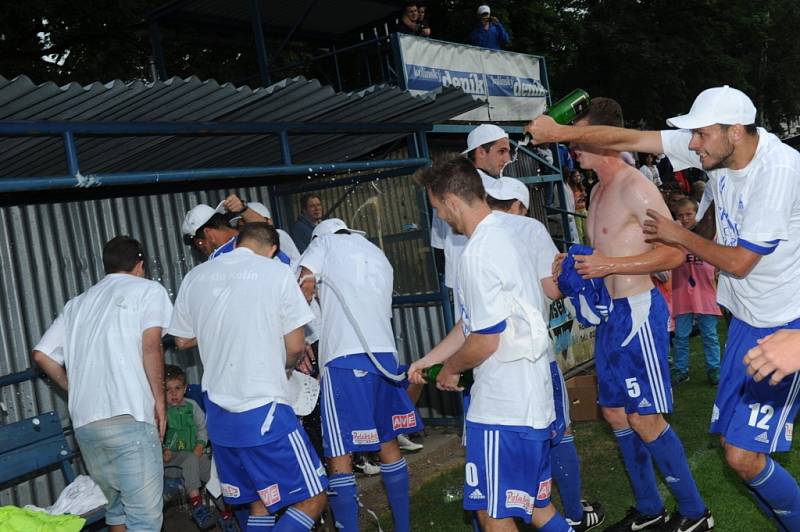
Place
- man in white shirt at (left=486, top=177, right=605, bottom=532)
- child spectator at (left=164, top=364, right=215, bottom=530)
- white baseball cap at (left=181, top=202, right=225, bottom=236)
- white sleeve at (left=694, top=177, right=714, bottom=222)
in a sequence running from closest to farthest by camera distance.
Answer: white sleeve at (left=694, top=177, right=714, bottom=222), man in white shirt at (left=486, top=177, right=605, bottom=532), white baseball cap at (left=181, top=202, right=225, bottom=236), child spectator at (left=164, top=364, right=215, bottom=530)

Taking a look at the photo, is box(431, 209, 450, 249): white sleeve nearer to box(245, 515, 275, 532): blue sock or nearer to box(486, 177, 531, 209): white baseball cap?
box(486, 177, 531, 209): white baseball cap

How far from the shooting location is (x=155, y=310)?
473 centimetres

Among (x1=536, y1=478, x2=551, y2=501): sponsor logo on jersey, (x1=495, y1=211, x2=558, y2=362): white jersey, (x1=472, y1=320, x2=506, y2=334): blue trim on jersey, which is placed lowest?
(x1=536, y1=478, x2=551, y2=501): sponsor logo on jersey

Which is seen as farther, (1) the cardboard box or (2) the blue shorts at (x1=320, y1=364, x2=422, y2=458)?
(1) the cardboard box

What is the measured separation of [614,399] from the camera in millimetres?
4805

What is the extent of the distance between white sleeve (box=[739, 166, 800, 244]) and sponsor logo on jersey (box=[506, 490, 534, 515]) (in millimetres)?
1492

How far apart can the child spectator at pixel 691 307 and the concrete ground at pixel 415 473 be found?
2.74 metres

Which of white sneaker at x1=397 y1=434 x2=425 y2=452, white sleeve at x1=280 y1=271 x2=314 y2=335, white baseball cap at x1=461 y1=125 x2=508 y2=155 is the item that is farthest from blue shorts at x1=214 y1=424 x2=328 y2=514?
white sneaker at x1=397 y1=434 x2=425 y2=452

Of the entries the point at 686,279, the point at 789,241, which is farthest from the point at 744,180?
the point at 686,279

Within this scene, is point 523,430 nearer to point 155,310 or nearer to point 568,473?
point 568,473

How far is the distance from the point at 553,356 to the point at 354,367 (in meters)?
1.22

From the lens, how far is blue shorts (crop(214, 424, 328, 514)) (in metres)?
4.28

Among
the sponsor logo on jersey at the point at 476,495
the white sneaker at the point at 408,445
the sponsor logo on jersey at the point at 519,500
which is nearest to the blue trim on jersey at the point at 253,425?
the sponsor logo on jersey at the point at 476,495

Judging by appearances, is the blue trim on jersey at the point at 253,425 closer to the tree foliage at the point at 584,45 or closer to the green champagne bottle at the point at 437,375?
the green champagne bottle at the point at 437,375
